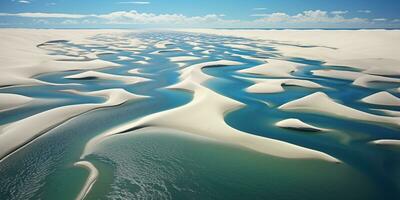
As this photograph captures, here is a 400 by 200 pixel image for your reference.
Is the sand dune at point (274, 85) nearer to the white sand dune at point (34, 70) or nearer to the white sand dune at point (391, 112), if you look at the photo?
the white sand dune at point (391, 112)

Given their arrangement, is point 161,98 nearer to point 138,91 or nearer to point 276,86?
point 138,91

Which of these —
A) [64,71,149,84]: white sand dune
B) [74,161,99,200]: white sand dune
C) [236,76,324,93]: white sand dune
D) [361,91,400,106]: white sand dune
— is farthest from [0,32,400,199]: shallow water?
[64,71,149,84]: white sand dune

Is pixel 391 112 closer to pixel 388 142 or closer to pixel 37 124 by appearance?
pixel 388 142

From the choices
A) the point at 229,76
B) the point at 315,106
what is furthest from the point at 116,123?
the point at 229,76

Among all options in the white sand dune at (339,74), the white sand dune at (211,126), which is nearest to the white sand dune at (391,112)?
the white sand dune at (211,126)

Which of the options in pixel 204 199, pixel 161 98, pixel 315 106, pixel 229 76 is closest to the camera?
pixel 204 199

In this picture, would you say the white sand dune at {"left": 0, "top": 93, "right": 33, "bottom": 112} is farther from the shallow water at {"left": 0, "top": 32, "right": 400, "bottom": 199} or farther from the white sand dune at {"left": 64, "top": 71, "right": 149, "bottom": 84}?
the white sand dune at {"left": 64, "top": 71, "right": 149, "bottom": 84}
